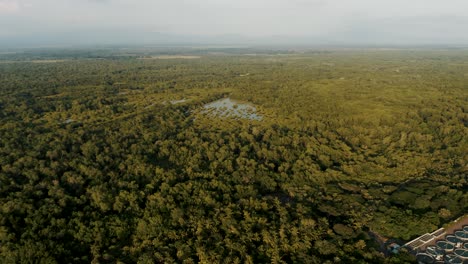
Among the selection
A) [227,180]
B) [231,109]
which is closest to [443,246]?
[227,180]

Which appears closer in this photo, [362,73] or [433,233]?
[433,233]

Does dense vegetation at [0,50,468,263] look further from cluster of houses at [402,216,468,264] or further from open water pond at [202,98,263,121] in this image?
open water pond at [202,98,263,121]

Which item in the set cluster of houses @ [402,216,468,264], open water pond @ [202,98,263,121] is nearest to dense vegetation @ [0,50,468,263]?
cluster of houses @ [402,216,468,264]

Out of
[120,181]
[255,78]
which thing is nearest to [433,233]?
[120,181]

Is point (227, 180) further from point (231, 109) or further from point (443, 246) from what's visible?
point (231, 109)

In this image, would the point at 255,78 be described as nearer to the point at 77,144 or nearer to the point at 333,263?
the point at 77,144

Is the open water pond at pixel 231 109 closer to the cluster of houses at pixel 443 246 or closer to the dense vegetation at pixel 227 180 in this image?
the dense vegetation at pixel 227 180

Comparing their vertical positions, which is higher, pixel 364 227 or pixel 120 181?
pixel 120 181

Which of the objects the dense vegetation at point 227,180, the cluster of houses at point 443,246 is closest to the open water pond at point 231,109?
the dense vegetation at point 227,180
